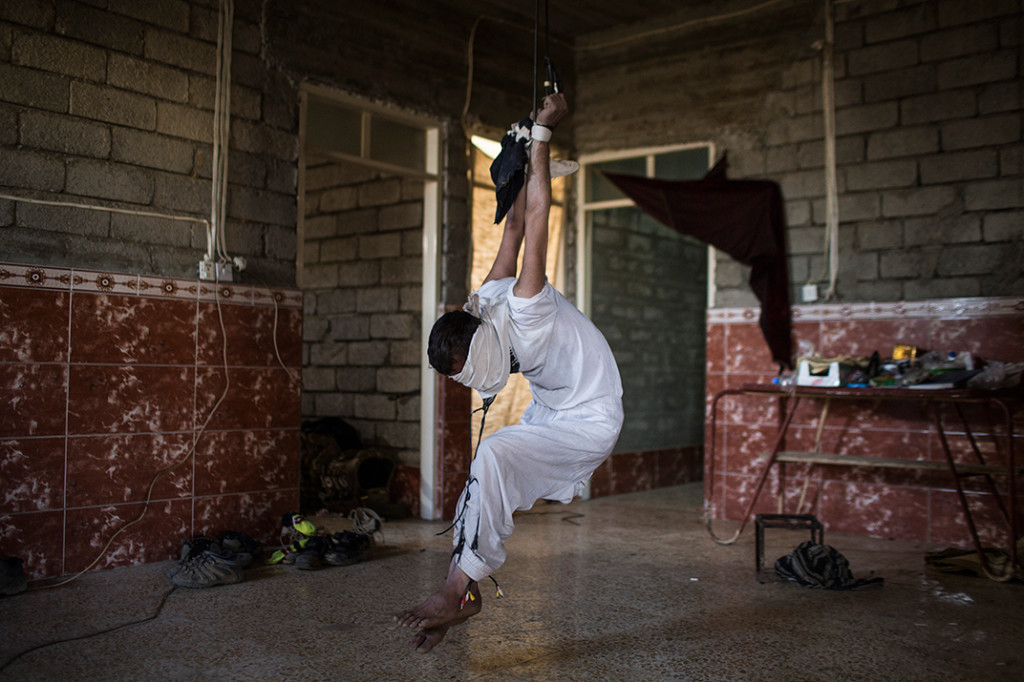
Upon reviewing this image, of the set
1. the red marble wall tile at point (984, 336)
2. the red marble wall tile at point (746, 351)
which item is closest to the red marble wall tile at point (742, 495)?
the red marble wall tile at point (746, 351)

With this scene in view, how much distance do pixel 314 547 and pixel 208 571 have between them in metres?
0.56

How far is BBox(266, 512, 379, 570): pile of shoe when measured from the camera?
4293mm

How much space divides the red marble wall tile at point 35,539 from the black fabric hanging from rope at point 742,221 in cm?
394

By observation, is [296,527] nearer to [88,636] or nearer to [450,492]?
[88,636]

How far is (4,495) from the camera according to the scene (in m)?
3.86

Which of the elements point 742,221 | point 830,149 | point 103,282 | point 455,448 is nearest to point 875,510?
point 742,221

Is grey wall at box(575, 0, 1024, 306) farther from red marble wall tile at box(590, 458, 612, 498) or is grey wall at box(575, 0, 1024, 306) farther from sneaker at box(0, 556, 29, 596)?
sneaker at box(0, 556, 29, 596)

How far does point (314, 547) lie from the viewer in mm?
4316

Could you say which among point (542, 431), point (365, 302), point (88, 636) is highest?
point (365, 302)

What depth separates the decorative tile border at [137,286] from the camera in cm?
394

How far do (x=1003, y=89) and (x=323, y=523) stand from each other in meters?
4.90

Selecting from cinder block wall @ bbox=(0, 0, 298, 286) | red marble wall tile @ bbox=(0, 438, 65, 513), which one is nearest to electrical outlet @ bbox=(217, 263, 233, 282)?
cinder block wall @ bbox=(0, 0, 298, 286)

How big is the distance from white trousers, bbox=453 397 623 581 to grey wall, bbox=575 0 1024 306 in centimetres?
322

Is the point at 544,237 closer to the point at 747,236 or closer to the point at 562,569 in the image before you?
the point at 562,569
